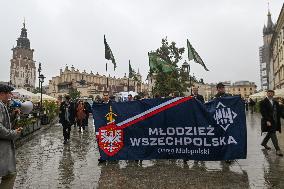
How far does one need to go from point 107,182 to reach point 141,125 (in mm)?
1966

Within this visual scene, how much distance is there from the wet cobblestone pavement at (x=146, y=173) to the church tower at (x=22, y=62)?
156 m

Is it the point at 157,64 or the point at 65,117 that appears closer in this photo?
the point at 65,117

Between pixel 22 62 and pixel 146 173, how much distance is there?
166m

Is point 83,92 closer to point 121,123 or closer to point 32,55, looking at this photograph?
point 32,55

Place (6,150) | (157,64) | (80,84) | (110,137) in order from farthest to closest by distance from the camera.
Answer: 1. (80,84)
2. (157,64)
3. (110,137)
4. (6,150)

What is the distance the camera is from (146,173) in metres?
7.87

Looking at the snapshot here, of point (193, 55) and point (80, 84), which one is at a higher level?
point (80, 84)

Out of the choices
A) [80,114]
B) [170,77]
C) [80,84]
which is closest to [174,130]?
[80,114]

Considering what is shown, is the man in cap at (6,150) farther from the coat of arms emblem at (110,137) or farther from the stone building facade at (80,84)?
the stone building facade at (80,84)

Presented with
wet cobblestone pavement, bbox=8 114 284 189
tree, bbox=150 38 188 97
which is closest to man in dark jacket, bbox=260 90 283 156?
wet cobblestone pavement, bbox=8 114 284 189

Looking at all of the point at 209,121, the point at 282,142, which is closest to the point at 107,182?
the point at 209,121

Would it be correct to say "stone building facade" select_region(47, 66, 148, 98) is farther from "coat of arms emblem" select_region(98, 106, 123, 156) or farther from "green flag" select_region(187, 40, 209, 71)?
"coat of arms emblem" select_region(98, 106, 123, 156)

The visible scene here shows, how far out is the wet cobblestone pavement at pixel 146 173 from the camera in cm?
689

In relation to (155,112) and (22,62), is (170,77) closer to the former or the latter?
(155,112)
